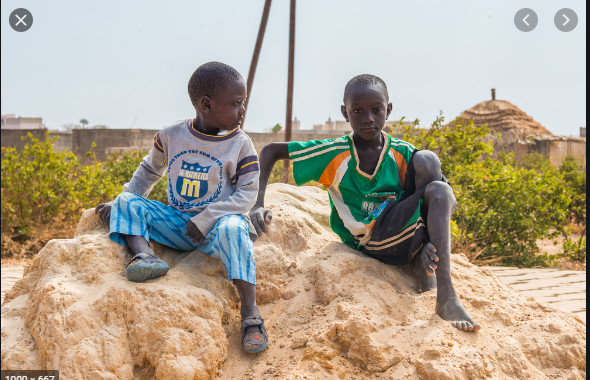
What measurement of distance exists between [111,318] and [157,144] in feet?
3.45

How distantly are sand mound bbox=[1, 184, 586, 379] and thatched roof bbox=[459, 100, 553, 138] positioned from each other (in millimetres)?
14739

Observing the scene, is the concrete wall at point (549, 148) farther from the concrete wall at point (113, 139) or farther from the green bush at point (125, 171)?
the green bush at point (125, 171)

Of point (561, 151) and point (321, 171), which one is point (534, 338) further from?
point (561, 151)

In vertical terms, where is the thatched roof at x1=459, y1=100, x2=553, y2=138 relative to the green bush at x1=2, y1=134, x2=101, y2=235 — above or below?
above

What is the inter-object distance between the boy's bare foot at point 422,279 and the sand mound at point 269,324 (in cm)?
5

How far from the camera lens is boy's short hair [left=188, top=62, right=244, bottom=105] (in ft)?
9.33

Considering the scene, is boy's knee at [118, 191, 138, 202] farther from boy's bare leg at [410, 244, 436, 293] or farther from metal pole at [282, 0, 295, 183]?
metal pole at [282, 0, 295, 183]

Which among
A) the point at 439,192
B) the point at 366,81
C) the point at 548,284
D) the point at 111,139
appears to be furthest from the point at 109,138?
the point at 439,192

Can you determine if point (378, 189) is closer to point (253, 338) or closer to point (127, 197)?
point (253, 338)

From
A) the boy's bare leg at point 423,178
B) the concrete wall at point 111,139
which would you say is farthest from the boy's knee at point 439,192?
the concrete wall at point 111,139

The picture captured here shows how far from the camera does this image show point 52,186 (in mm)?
7379

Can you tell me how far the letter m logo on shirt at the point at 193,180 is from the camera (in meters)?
2.87

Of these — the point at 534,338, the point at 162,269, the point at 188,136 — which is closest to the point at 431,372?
the point at 534,338

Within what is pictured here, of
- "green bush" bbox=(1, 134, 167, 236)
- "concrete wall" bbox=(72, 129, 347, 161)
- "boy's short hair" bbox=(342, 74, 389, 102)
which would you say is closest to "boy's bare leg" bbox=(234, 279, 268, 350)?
"boy's short hair" bbox=(342, 74, 389, 102)
